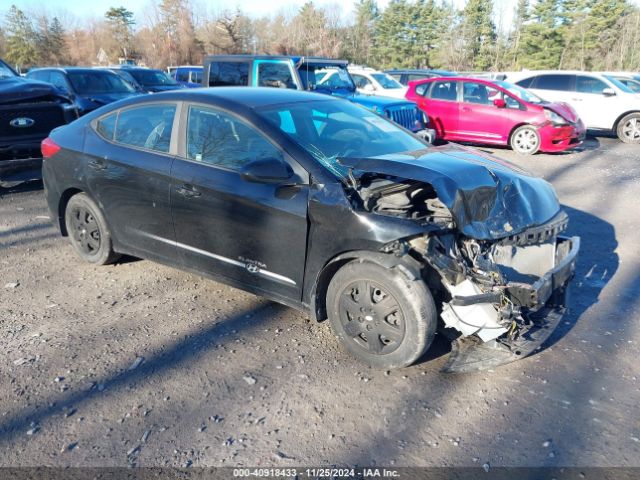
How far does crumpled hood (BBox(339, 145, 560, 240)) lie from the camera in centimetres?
311

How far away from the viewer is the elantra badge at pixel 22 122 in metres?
7.13

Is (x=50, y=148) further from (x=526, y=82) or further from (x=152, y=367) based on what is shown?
(x=526, y=82)

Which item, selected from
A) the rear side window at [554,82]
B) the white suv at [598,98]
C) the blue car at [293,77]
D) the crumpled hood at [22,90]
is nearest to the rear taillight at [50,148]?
the crumpled hood at [22,90]

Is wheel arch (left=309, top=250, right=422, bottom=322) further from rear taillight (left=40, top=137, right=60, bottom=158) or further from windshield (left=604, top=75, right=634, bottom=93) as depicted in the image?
windshield (left=604, top=75, right=634, bottom=93)

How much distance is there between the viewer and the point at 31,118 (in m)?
7.33

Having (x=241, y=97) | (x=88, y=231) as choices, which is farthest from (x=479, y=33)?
(x=88, y=231)

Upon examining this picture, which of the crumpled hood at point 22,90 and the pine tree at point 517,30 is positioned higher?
the pine tree at point 517,30

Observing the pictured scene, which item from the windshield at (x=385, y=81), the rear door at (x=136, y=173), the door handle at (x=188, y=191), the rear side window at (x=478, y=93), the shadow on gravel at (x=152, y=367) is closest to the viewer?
the shadow on gravel at (x=152, y=367)

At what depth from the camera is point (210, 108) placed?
392 cm

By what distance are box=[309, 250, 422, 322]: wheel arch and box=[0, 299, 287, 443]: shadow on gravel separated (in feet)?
1.91

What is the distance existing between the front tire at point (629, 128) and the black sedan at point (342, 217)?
11239 mm

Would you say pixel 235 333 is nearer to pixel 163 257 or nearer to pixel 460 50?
pixel 163 257

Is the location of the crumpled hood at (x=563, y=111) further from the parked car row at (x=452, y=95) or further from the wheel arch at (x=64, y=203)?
the wheel arch at (x=64, y=203)

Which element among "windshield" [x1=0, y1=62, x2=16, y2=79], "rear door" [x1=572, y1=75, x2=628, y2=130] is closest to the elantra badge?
"windshield" [x1=0, y1=62, x2=16, y2=79]
